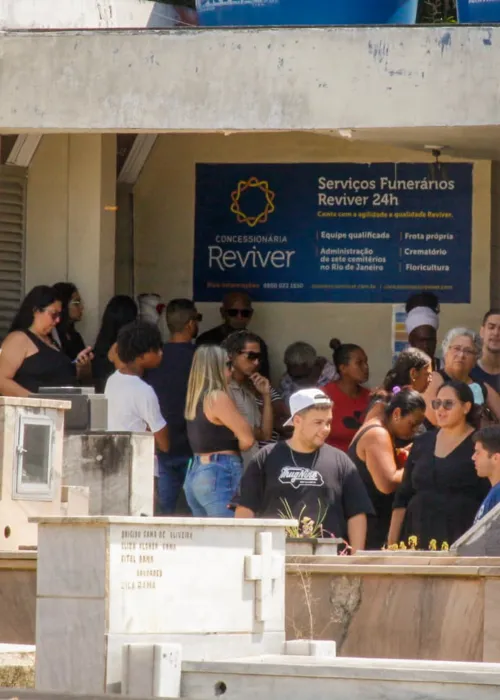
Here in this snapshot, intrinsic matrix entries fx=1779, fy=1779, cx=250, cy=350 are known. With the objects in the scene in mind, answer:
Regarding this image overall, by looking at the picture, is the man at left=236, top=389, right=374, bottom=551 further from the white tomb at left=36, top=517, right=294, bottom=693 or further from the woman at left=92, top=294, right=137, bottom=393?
the woman at left=92, top=294, right=137, bottom=393

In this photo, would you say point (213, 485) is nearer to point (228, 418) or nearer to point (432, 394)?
Result: point (228, 418)

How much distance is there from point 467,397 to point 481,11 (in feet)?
11.2

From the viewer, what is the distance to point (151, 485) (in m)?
9.97

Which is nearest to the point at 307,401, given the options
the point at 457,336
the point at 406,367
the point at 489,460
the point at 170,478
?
the point at 489,460

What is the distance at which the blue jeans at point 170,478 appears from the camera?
11.4 m

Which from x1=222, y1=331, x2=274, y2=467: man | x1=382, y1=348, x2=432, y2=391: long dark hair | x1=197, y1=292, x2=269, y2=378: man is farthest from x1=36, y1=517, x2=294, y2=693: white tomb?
x1=197, y1=292, x2=269, y2=378: man

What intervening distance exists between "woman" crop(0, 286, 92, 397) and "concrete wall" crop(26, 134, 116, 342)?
55.5 inches

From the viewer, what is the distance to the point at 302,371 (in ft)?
41.7

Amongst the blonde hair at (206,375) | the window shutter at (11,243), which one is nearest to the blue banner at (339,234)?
the window shutter at (11,243)

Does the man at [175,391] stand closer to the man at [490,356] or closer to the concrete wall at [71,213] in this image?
the concrete wall at [71,213]

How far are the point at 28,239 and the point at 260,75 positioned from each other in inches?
105

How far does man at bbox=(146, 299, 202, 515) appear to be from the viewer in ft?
37.7

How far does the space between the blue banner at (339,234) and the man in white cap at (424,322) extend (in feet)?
1.64

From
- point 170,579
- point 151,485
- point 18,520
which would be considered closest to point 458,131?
point 151,485
